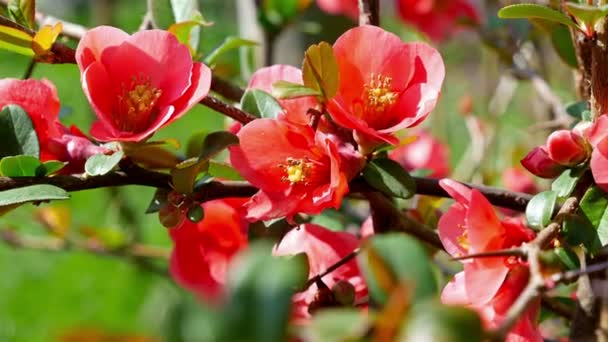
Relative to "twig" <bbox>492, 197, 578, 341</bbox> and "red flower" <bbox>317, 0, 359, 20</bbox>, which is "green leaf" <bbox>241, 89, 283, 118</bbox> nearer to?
"twig" <bbox>492, 197, 578, 341</bbox>

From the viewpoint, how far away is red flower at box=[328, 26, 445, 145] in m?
0.61

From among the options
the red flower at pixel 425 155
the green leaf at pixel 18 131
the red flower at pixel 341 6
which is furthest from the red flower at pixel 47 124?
the red flower at pixel 341 6

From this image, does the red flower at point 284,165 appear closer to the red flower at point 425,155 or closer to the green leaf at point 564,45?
the green leaf at point 564,45

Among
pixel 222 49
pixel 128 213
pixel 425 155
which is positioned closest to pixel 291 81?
pixel 222 49

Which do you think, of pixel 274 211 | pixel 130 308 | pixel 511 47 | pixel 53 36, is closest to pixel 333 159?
pixel 274 211

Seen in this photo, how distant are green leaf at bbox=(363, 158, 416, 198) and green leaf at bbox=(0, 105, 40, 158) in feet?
0.76

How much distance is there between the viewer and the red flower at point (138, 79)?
1.96 ft

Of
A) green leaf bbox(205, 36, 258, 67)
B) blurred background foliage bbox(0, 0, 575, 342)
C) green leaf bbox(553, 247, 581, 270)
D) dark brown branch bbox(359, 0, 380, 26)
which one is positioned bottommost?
blurred background foliage bbox(0, 0, 575, 342)

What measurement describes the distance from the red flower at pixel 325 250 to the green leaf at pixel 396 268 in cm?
29

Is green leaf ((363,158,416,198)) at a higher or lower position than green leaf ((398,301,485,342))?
lower

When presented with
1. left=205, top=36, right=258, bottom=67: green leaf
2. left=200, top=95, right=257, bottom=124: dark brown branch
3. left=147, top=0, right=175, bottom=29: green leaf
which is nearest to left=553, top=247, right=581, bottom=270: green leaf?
left=200, top=95, right=257, bottom=124: dark brown branch

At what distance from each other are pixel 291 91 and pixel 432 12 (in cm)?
109

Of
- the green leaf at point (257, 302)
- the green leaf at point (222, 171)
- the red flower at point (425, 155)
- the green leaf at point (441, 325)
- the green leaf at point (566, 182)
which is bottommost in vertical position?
the red flower at point (425, 155)

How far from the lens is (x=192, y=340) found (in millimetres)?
302
